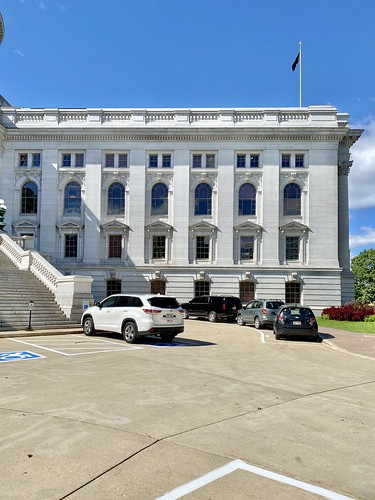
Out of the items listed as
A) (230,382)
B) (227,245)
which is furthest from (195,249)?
(230,382)

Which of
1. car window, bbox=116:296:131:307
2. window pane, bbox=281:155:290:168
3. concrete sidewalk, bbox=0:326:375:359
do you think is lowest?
concrete sidewalk, bbox=0:326:375:359

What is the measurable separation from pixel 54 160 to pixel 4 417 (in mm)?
36110

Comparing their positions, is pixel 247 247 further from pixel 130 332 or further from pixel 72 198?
pixel 130 332

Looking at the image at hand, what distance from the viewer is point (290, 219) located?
3859 cm

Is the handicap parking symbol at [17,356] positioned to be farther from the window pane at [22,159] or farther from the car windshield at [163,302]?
the window pane at [22,159]

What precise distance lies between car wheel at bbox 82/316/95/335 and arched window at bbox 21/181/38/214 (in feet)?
81.0

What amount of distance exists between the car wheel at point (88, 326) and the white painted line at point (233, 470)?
1361 centimetres

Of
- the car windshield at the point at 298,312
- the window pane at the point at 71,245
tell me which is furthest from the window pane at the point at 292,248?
the car windshield at the point at 298,312

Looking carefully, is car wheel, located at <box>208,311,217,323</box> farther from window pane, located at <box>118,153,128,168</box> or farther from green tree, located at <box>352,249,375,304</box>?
green tree, located at <box>352,249,375,304</box>

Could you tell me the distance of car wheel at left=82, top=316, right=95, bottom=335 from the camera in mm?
17891

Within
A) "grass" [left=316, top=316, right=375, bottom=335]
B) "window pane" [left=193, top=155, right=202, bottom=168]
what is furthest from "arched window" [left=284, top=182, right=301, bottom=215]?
"grass" [left=316, top=316, right=375, bottom=335]

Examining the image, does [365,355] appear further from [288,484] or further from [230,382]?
[288,484]

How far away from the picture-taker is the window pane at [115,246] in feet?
129

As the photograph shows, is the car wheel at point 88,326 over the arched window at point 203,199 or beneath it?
beneath
